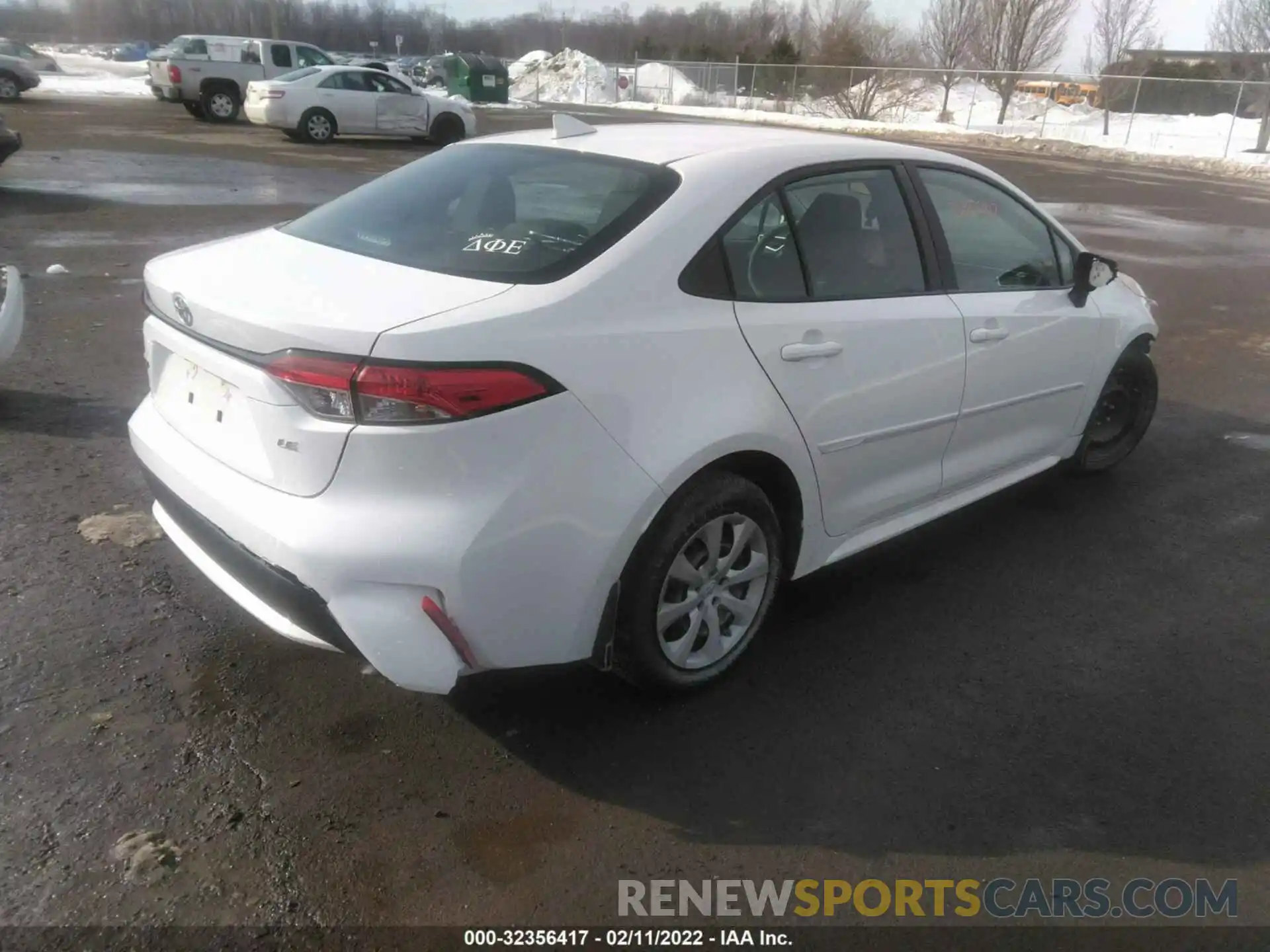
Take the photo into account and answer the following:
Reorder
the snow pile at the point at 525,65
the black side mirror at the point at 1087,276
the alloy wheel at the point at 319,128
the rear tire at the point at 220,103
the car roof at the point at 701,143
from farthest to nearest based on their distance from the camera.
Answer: the snow pile at the point at 525,65 → the rear tire at the point at 220,103 → the alloy wheel at the point at 319,128 → the black side mirror at the point at 1087,276 → the car roof at the point at 701,143

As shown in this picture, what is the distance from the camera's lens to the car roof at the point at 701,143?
3.36 metres

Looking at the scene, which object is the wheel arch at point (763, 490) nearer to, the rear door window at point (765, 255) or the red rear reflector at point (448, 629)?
the red rear reflector at point (448, 629)

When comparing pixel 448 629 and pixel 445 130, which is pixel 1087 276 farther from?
pixel 445 130

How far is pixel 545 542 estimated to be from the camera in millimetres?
2564

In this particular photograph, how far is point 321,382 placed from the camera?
2.45 metres

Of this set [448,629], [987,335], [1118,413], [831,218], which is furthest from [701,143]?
[1118,413]

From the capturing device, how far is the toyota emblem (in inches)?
110

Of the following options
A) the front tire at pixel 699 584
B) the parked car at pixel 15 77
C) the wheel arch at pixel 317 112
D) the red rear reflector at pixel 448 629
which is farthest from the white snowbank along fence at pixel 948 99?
the red rear reflector at pixel 448 629

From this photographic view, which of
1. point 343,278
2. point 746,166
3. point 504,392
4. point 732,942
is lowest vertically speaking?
point 732,942

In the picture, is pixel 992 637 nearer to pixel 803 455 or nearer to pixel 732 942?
pixel 803 455

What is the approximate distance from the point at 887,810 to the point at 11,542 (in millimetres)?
3328

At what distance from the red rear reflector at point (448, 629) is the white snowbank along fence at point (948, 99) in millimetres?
30948

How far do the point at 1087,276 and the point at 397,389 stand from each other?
3.31 metres

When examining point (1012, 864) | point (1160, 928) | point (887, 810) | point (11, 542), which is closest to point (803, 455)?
point (887, 810)
